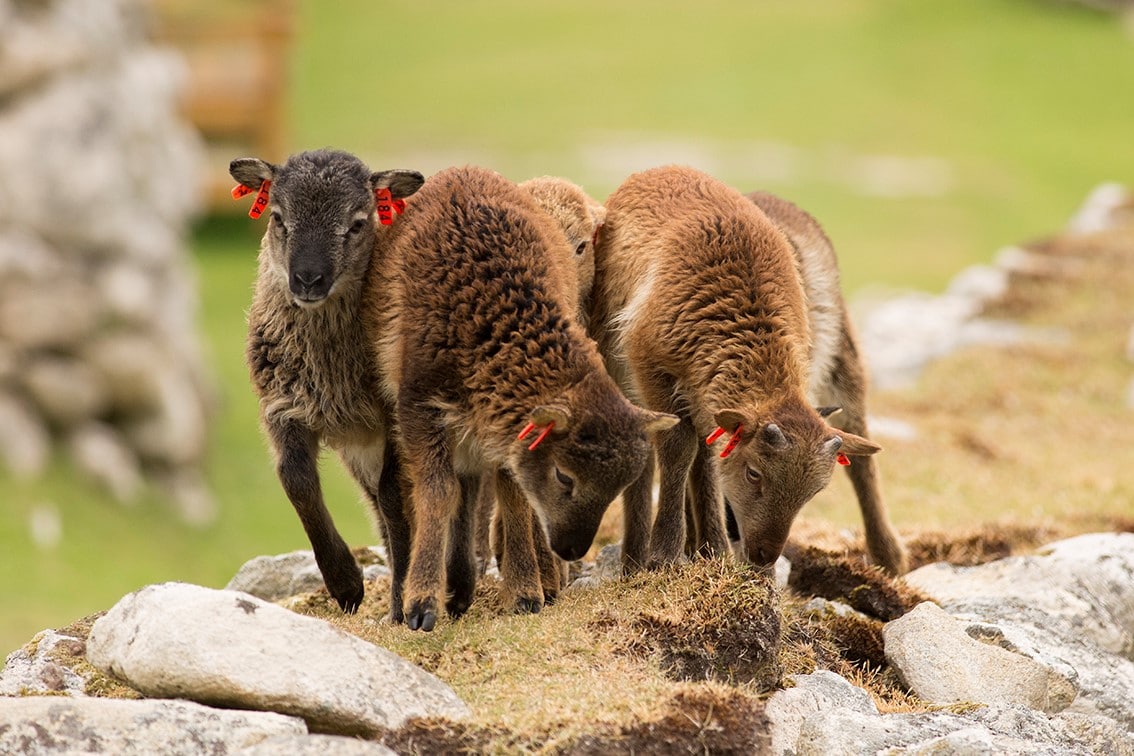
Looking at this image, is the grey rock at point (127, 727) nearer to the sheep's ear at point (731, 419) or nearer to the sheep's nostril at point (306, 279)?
the sheep's nostril at point (306, 279)

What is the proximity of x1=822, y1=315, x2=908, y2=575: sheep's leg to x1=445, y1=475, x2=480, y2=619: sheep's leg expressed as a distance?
287 centimetres

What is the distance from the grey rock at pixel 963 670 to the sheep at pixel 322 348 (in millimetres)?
2793

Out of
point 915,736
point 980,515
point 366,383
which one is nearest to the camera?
point 915,736

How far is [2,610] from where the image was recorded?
16891 millimetres

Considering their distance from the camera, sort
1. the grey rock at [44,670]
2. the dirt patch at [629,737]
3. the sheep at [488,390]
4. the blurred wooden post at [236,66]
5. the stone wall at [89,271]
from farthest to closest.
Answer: the blurred wooden post at [236,66], the stone wall at [89,271], the sheep at [488,390], the grey rock at [44,670], the dirt patch at [629,737]

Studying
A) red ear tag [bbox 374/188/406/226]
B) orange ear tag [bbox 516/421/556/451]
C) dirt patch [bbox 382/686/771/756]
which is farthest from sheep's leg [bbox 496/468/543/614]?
dirt patch [bbox 382/686/771/756]

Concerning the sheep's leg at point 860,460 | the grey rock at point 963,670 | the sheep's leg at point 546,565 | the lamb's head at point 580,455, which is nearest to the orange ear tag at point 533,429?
the lamb's head at point 580,455

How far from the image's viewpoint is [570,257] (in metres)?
8.67

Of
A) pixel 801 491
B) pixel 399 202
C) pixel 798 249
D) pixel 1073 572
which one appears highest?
pixel 399 202

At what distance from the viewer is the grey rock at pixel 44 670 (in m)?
7.43

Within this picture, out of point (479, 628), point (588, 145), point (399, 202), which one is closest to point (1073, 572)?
point (479, 628)

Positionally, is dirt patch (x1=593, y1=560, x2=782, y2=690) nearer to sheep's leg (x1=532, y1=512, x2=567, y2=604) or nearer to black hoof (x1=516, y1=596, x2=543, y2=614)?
black hoof (x1=516, y1=596, x2=543, y2=614)

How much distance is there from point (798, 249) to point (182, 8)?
2349cm

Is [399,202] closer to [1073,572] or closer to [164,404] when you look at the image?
[1073,572]
